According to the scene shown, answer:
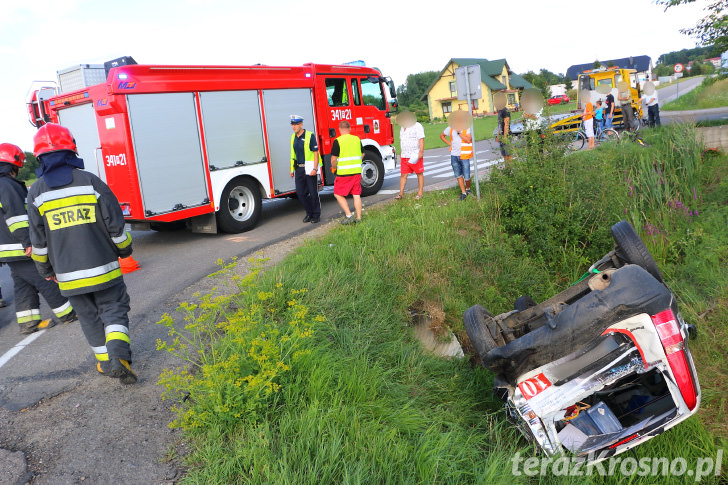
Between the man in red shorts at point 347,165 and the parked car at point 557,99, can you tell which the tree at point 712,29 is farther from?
the man in red shorts at point 347,165

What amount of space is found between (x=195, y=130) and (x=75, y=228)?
16.4 ft

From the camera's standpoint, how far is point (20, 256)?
18.8 feet

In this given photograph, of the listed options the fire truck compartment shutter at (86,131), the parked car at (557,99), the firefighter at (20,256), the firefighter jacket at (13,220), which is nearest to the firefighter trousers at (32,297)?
the firefighter at (20,256)

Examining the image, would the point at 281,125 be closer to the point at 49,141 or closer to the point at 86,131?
the point at 86,131

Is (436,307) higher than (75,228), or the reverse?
(75,228)

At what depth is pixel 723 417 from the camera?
14.1ft

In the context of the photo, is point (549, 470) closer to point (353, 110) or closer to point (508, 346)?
point (508, 346)

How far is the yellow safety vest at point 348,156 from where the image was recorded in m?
8.80

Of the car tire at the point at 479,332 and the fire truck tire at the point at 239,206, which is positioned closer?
the car tire at the point at 479,332

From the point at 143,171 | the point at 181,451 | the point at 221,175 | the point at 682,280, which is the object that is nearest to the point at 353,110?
the point at 221,175

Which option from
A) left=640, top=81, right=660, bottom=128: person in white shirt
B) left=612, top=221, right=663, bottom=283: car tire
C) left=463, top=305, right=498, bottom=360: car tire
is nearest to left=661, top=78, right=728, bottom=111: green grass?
left=640, top=81, right=660, bottom=128: person in white shirt

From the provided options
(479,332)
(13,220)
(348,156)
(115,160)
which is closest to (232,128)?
(115,160)

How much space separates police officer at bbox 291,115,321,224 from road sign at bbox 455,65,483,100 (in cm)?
262

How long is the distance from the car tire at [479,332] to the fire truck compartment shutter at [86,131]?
262 inches
